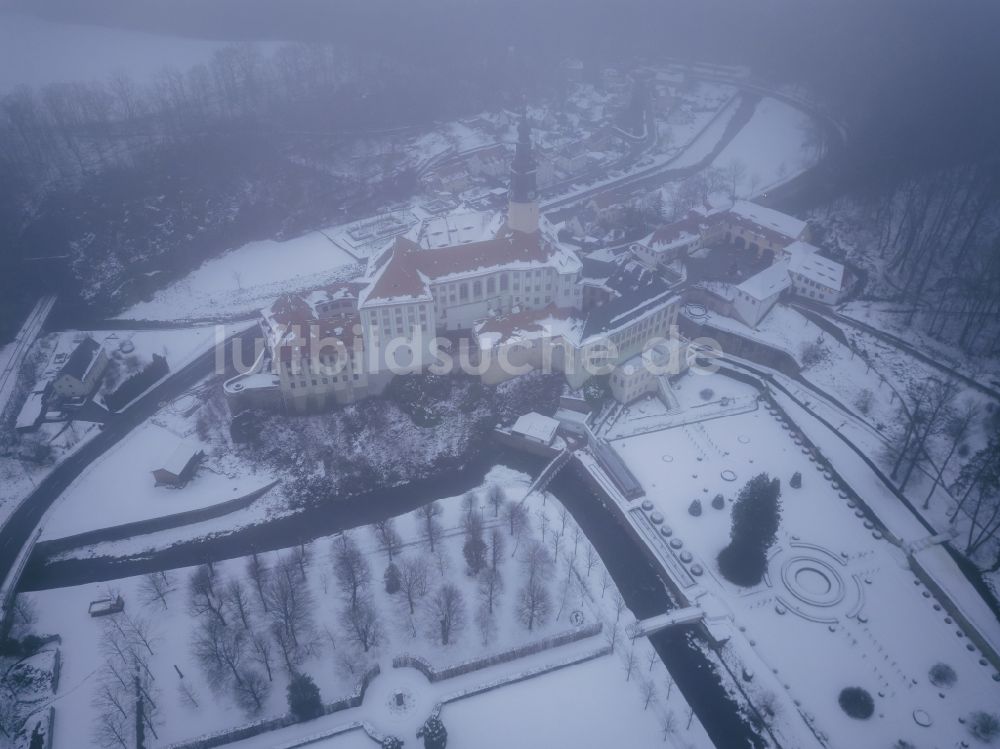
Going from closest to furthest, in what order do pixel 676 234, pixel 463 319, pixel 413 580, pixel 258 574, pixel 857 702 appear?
pixel 857 702
pixel 413 580
pixel 258 574
pixel 463 319
pixel 676 234

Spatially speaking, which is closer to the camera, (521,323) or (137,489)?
(137,489)

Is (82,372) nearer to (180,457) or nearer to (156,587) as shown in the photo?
(180,457)

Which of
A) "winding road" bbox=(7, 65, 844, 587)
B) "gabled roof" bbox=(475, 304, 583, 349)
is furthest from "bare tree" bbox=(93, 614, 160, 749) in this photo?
"gabled roof" bbox=(475, 304, 583, 349)

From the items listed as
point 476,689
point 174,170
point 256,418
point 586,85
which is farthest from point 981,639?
point 586,85

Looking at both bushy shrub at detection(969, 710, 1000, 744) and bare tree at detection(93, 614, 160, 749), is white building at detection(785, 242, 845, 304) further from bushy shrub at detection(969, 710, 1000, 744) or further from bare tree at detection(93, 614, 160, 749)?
bare tree at detection(93, 614, 160, 749)

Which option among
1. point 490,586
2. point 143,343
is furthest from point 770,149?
point 143,343

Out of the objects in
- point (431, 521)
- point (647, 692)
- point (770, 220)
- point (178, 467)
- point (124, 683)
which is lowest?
point (647, 692)

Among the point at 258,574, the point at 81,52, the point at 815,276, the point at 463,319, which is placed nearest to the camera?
the point at 258,574
